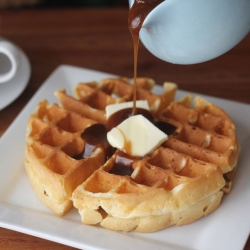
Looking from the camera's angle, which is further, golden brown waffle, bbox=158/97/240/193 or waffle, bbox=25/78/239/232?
golden brown waffle, bbox=158/97/240/193

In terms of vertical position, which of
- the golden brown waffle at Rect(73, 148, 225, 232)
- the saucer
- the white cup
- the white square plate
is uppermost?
the white cup

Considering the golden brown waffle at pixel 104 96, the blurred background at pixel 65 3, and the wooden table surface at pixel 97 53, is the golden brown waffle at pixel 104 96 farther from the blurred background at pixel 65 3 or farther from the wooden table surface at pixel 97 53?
the blurred background at pixel 65 3

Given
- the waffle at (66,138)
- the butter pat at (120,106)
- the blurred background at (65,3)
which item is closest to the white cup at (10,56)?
the waffle at (66,138)

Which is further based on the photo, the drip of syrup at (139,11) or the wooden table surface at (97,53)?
the wooden table surface at (97,53)

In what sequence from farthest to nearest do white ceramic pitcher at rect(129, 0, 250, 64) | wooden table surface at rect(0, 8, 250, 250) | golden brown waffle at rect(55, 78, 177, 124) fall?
wooden table surface at rect(0, 8, 250, 250), golden brown waffle at rect(55, 78, 177, 124), white ceramic pitcher at rect(129, 0, 250, 64)

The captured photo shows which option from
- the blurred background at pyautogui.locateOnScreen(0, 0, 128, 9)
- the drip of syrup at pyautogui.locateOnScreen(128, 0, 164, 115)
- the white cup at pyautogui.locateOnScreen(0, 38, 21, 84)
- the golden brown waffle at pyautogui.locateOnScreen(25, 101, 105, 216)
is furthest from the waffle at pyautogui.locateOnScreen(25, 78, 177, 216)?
the blurred background at pyautogui.locateOnScreen(0, 0, 128, 9)

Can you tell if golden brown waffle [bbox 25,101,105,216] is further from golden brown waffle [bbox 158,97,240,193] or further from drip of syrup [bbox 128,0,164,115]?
drip of syrup [bbox 128,0,164,115]

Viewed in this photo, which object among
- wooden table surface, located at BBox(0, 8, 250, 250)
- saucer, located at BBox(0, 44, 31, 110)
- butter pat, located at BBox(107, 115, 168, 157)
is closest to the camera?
butter pat, located at BBox(107, 115, 168, 157)
